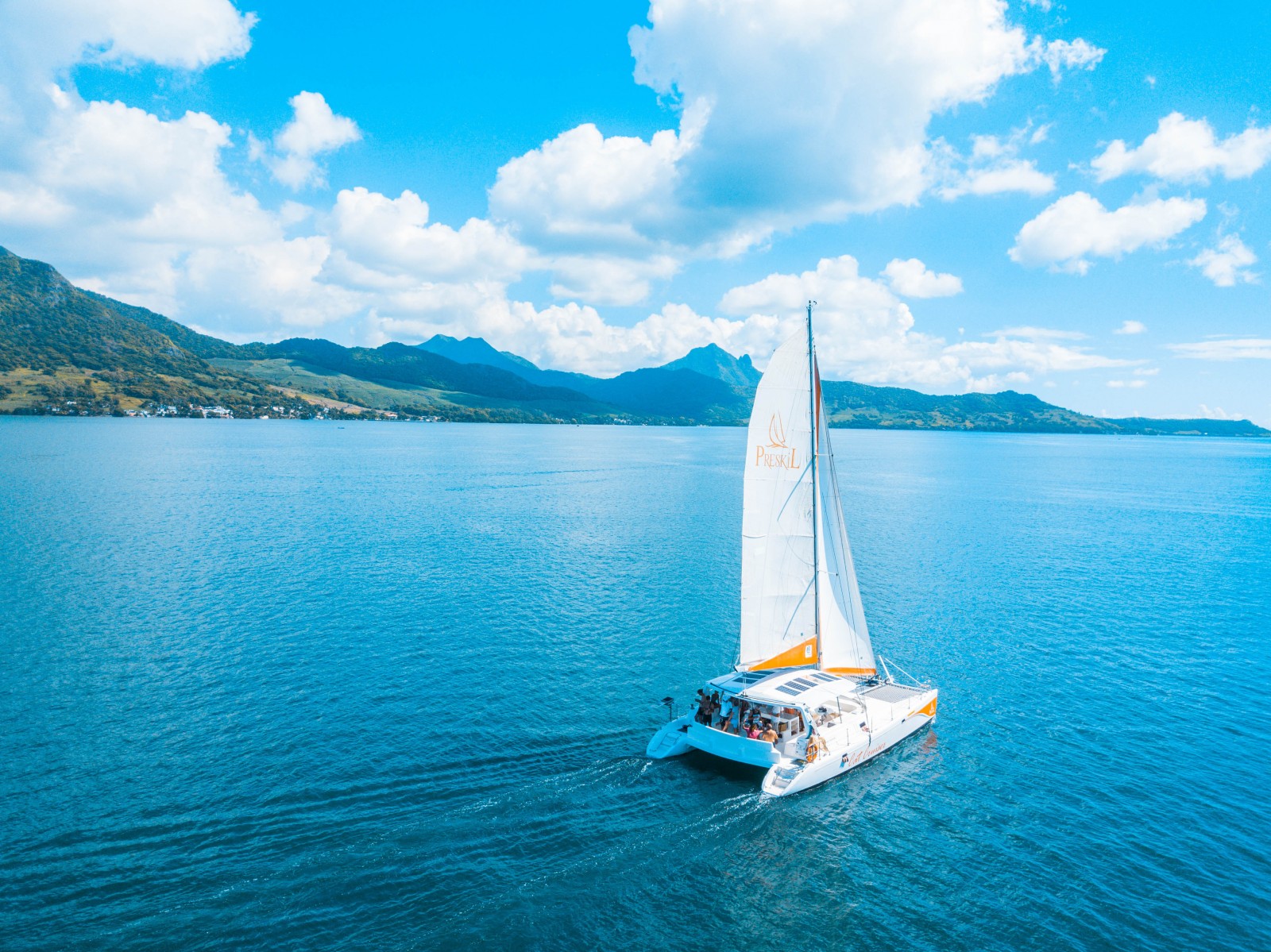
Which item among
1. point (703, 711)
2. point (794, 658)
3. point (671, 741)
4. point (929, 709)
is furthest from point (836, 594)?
point (671, 741)

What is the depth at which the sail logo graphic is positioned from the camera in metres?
40.8

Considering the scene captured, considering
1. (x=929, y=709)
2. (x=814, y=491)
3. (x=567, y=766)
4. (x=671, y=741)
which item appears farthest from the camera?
(x=929, y=709)

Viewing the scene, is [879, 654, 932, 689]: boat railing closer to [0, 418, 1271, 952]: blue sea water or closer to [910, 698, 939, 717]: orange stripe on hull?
[910, 698, 939, 717]: orange stripe on hull

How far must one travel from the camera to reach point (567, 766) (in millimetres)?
38281

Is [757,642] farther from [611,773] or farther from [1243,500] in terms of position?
[1243,500]

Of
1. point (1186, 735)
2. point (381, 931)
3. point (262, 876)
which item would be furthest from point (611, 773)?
point (1186, 735)

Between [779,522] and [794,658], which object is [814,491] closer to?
[779,522]

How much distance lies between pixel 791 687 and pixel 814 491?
1232cm

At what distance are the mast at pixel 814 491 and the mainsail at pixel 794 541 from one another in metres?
0.05

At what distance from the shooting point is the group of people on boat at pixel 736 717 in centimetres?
3884

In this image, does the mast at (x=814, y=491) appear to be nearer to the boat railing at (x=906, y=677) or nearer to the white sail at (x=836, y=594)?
the white sail at (x=836, y=594)

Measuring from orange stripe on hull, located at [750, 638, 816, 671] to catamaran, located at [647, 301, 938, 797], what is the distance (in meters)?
0.07

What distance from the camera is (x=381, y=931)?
26047 millimetres

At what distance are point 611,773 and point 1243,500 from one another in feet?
644
